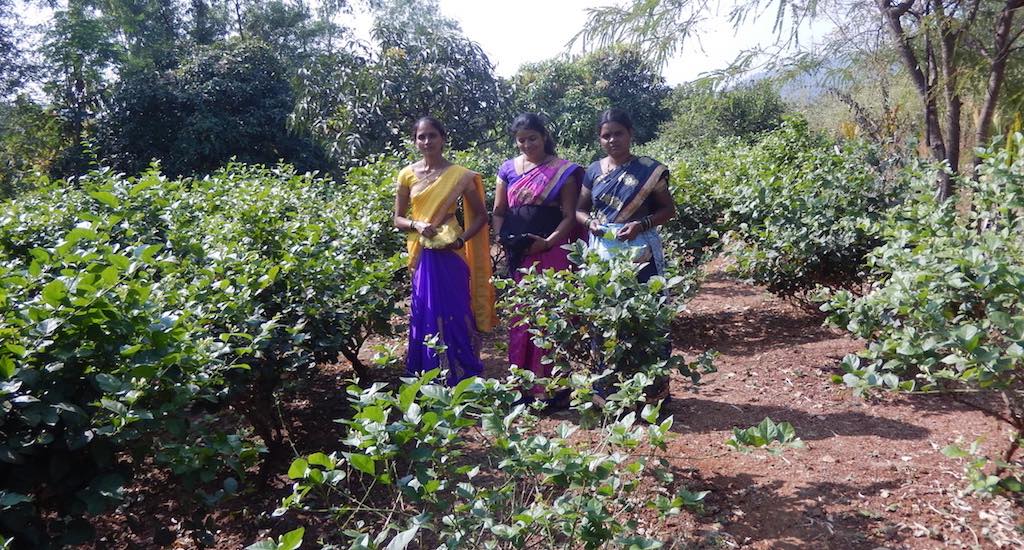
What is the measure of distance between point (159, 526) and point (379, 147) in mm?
6618

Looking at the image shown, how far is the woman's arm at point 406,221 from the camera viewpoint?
11.8 feet

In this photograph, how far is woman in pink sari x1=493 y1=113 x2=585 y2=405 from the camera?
3568 mm

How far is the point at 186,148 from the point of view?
1191 cm

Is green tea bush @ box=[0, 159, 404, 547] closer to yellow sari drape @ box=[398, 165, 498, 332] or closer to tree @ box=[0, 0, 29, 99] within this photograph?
yellow sari drape @ box=[398, 165, 498, 332]

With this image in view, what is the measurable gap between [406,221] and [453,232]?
11.5 inches

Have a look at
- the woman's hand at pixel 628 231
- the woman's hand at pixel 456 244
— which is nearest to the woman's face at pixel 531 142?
the woman's hand at pixel 456 244

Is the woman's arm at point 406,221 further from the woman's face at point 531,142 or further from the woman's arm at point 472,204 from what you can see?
the woman's face at point 531,142

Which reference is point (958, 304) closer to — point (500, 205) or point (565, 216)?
point (565, 216)

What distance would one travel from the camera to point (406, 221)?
12.2 ft

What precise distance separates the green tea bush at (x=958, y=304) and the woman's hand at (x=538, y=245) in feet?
4.81

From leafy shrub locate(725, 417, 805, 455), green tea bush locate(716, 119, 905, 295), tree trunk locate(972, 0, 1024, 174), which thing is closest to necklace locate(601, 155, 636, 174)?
green tea bush locate(716, 119, 905, 295)

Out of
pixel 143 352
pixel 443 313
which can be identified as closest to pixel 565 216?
pixel 443 313

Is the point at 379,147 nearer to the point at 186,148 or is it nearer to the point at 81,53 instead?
the point at 186,148

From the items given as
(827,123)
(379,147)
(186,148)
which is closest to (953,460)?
(379,147)
